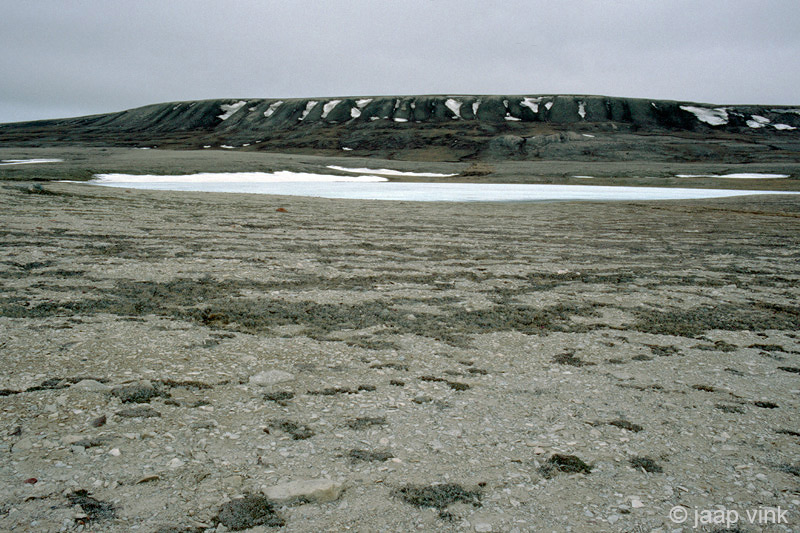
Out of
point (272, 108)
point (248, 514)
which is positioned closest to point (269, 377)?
point (248, 514)

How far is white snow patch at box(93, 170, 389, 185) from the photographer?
1476 inches

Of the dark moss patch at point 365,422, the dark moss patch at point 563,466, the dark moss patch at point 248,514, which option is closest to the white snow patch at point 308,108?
the dark moss patch at point 365,422

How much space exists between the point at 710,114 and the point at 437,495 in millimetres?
127778

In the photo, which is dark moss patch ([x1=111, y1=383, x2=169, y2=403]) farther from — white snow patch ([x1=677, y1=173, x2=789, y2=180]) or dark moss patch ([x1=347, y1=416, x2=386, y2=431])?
white snow patch ([x1=677, y1=173, x2=789, y2=180])

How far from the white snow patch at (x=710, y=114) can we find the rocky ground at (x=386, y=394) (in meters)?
114

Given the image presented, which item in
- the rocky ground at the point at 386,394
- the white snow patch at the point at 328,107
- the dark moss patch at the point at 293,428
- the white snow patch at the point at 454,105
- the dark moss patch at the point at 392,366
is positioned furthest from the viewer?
the white snow patch at the point at 328,107

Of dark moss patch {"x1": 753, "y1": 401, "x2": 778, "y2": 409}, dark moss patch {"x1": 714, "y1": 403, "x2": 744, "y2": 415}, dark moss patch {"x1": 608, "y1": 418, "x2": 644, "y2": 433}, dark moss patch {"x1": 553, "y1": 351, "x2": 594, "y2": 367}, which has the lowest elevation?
dark moss patch {"x1": 753, "y1": 401, "x2": 778, "y2": 409}

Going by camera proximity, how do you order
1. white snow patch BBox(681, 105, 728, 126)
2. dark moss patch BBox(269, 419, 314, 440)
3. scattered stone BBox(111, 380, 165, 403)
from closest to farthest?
dark moss patch BBox(269, 419, 314, 440)
scattered stone BBox(111, 380, 165, 403)
white snow patch BBox(681, 105, 728, 126)

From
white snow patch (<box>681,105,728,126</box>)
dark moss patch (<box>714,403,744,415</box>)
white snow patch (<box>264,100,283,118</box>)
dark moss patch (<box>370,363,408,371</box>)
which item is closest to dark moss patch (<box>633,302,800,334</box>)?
dark moss patch (<box>714,403,744,415</box>)

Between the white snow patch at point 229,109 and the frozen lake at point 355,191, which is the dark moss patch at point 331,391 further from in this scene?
the white snow patch at point 229,109

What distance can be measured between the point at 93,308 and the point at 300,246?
570 cm

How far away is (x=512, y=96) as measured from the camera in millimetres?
127750

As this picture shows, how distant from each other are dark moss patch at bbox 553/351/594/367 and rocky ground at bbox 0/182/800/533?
0.11ft

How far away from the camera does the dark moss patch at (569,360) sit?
214 inches
